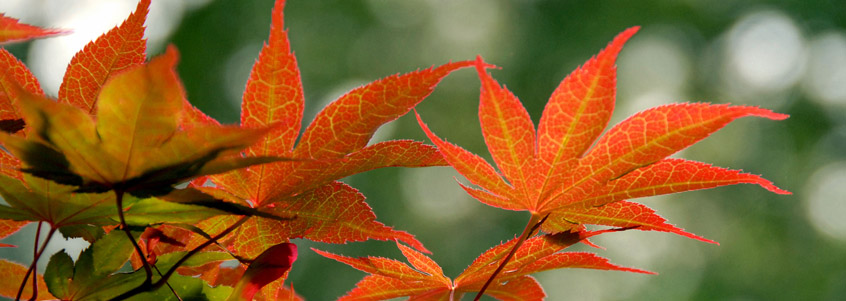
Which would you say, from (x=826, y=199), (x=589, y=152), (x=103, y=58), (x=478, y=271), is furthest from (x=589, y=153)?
(x=826, y=199)

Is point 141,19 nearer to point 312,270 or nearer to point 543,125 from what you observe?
point 543,125

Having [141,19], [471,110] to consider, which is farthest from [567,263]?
[471,110]

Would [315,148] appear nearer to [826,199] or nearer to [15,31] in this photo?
[15,31]

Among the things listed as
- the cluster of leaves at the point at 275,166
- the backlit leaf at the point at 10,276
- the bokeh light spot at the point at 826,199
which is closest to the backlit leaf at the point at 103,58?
the cluster of leaves at the point at 275,166

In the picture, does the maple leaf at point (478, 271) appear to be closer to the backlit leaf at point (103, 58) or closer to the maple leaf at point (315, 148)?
the maple leaf at point (315, 148)

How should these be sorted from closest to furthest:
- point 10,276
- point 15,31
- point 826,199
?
point 15,31
point 10,276
point 826,199

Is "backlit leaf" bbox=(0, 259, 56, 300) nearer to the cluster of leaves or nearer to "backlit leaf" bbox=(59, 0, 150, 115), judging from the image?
the cluster of leaves

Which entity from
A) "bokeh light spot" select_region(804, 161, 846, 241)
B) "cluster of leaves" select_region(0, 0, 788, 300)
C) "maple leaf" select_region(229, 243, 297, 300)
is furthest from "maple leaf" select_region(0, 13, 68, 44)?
"bokeh light spot" select_region(804, 161, 846, 241)
